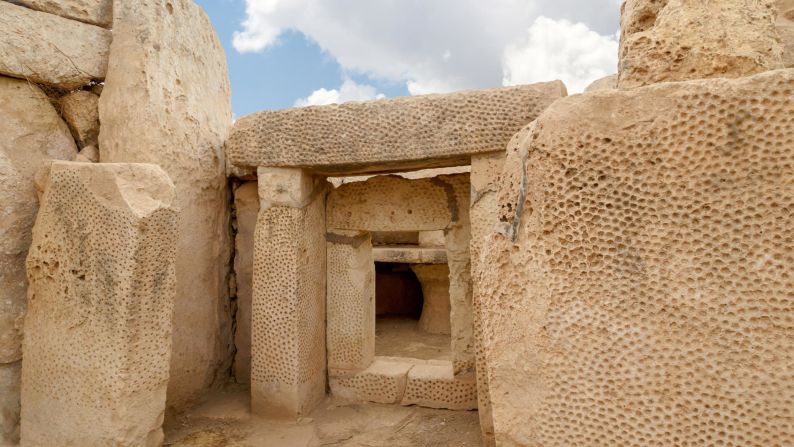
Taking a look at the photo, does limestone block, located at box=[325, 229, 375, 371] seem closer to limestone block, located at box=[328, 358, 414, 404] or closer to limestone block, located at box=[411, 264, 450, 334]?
limestone block, located at box=[328, 358, 414, 404]

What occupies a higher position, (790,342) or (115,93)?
(115,93)

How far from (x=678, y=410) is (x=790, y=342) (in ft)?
1.07

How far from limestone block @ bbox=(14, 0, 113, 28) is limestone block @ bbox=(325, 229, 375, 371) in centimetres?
198

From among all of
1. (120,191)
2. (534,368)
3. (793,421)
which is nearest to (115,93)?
(120,191)

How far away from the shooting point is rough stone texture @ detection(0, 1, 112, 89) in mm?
2875

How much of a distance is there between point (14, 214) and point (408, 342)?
415 centimetres

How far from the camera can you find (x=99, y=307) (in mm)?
2422

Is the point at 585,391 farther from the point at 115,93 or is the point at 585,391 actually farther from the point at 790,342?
the point at 115,93

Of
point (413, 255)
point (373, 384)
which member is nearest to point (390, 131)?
point (373, 384)

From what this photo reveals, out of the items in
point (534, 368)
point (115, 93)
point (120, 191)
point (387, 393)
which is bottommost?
point (387, 393)

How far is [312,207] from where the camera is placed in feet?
11.9

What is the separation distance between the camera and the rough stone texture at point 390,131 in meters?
2.86

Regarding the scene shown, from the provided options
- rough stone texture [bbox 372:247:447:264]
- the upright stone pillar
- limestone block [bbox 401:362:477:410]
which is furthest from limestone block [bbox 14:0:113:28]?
rough stone texture [bbox 372:247:447:264]

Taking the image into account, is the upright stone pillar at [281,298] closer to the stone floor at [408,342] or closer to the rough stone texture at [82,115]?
the rough stone texture at [82,115]
